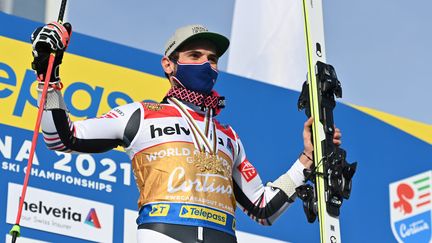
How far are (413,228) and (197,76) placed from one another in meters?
4.78

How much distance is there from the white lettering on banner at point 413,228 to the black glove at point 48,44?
17.0ft

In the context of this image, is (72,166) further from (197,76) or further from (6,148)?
(197,76)

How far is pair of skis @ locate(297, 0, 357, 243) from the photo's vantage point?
4738mm

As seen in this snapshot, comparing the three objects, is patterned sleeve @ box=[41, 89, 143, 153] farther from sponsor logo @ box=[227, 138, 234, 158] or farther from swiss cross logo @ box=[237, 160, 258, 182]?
swiss cross logo @ box=[237, 160, 258, 182]

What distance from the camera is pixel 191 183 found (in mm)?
→ 4410

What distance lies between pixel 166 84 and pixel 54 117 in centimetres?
352

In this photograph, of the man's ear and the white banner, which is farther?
the white banner

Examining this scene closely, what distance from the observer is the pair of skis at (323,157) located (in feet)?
15.5

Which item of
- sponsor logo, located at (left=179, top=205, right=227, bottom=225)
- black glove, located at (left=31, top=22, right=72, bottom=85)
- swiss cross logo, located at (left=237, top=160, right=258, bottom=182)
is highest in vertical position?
black glove, located at (left=31, top=22, right=72, bottom=85)

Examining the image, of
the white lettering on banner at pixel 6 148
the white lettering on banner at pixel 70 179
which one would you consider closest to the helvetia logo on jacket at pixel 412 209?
the white lettering on banner at pixel 70 179

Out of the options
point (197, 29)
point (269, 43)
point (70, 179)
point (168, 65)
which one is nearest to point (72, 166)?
point (70, 179)

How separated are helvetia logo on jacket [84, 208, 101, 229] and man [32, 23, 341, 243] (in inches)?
89.6

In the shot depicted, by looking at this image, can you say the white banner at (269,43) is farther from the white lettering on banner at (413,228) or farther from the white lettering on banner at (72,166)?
the white lettering on banner at (72,166)

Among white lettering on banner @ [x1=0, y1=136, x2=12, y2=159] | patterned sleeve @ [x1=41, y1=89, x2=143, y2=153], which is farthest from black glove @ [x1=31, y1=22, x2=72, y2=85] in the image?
white lettering on banner @ [x1=0, y1=136, x2=12, y2=159]
